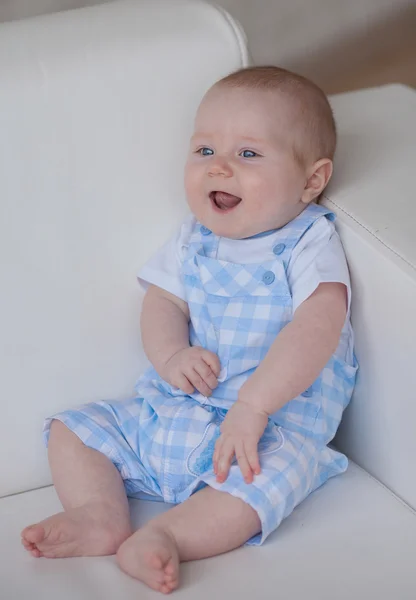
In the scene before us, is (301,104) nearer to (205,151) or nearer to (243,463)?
(205,151)

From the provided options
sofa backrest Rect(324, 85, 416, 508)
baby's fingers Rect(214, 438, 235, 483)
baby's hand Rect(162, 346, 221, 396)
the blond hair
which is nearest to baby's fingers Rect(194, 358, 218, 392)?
baby's hand Rect(162, 346, 221, 396)

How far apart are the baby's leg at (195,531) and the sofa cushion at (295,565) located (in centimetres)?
2

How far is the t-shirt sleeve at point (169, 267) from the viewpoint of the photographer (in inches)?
52.4

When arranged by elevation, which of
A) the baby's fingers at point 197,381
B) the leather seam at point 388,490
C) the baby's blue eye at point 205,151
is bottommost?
the leather seam at point 388,490

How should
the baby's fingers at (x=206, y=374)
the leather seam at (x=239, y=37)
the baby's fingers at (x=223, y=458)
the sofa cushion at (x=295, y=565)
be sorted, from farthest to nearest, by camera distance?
the leather seam at (x=239, y=37), the baby's fingers at (x=206, y=374), the baby's fingers at (x=223, y=458), the sofa cushion at (x=295, y=565)

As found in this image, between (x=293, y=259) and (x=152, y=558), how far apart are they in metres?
0.45

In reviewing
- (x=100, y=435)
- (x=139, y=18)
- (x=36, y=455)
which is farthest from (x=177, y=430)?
(x=139, y=18)

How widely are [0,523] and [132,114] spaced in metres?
0.59

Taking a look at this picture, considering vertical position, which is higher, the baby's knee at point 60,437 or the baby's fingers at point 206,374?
the baby's fingers at point 206,374

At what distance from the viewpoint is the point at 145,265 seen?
52.9 inches

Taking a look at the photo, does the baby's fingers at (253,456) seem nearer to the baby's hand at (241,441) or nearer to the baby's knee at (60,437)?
the baby's hand at (241,441)

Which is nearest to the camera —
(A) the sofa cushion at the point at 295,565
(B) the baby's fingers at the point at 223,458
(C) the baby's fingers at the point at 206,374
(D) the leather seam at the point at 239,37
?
(A) the sofa cushion at the point at 295,565

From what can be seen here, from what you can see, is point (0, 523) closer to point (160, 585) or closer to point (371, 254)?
point (160, 585)

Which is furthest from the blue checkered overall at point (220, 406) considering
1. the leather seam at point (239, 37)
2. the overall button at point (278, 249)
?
the leather seam at point (239, 37)
